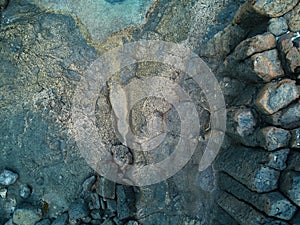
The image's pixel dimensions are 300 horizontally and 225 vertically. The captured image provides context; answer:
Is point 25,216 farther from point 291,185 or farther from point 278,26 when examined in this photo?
point 278,26

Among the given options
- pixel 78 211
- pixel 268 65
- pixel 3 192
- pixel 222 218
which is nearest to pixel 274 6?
pixel 268 65

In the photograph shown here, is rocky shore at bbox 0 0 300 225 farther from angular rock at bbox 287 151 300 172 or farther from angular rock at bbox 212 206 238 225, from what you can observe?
angular rock at bbox 287 151 300 172

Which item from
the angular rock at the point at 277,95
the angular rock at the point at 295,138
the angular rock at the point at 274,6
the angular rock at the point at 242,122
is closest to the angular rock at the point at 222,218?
the angular rock at the point at 242,122

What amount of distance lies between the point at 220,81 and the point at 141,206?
1.07m

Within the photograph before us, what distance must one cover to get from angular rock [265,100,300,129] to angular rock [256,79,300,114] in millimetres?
28

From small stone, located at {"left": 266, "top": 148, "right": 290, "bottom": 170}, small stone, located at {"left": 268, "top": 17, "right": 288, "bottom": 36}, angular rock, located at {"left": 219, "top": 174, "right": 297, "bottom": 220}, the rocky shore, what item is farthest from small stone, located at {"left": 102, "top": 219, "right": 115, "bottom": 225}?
small stone, located at {"left": 268, "top": 17, "right": 288, "bottom": 36}

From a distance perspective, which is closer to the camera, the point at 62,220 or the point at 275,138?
the point at 275,138

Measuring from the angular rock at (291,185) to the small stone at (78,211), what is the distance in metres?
1.42

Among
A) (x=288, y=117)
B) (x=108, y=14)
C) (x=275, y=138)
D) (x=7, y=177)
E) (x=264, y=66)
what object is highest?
(x=108, y=14)

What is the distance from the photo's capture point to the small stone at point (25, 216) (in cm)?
272

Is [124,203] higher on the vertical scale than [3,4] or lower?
lower

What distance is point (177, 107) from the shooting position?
2674 mm

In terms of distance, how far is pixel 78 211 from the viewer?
2691 millimetres

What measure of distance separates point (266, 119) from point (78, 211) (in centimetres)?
150
